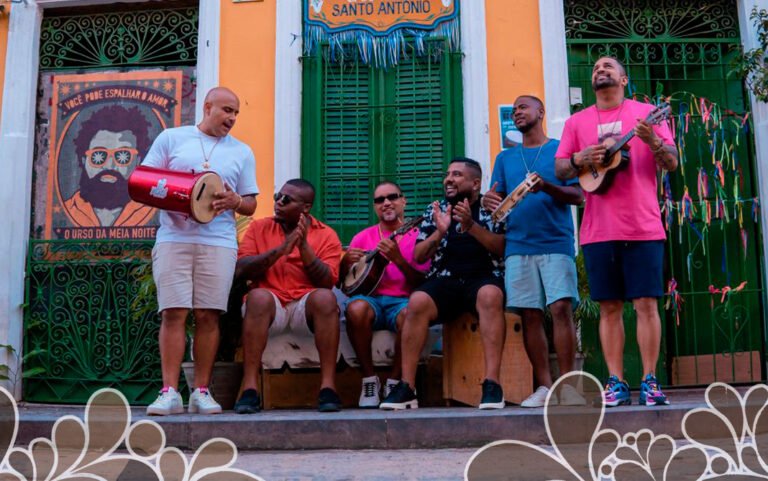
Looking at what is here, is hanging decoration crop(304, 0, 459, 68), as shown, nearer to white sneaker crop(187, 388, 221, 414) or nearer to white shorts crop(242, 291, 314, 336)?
white shorts crop(242, 291, 314, 336)

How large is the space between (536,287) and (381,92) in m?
2.66

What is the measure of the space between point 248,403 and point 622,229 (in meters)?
2.21

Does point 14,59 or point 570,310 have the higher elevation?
point 14,59

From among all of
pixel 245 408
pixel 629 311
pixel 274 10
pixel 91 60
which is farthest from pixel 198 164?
pixel 629 311

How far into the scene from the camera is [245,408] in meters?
4.52

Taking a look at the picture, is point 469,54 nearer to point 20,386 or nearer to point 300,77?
point 300,77

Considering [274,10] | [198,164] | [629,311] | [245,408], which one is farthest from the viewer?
[274,10]

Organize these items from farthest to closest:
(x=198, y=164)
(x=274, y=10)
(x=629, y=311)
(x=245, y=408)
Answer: (x=274, y=10) → (x=629, y=311) → (x=198, y=164) → (x=245, y=408)

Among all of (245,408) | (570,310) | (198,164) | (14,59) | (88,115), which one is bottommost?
(245,408)

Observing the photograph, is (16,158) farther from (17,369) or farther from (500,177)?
(500,177)

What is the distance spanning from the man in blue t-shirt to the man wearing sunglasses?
3333 mm

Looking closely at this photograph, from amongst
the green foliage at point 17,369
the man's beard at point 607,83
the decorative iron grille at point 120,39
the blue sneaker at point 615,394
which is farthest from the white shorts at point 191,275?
the decorative iron grille at point 120,39

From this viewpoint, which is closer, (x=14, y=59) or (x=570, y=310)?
(x=570, y=310)
